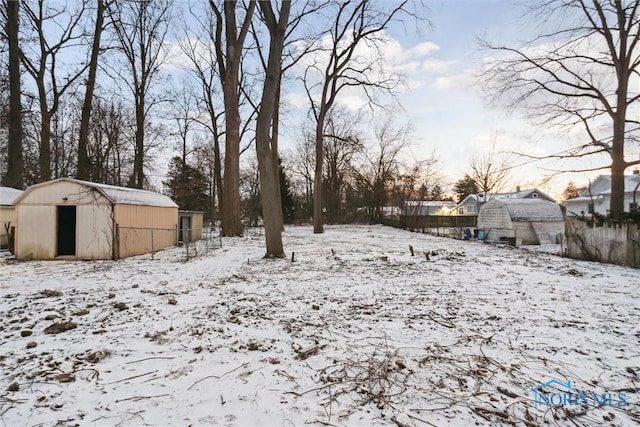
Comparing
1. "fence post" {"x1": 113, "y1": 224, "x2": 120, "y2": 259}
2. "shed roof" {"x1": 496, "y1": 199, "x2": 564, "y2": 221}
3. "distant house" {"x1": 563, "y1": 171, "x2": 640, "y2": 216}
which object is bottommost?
"fence post" {"x1": 113, "y1": 224, "x2": 120, "y2": 259}

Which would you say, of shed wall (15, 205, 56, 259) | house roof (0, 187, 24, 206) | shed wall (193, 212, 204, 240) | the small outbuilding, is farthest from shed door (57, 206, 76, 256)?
shed wall (193, 212, 204, 240)

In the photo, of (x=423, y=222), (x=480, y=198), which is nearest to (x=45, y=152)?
(x=423, y=222)

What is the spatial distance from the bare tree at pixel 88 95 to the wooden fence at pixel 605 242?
20896mm

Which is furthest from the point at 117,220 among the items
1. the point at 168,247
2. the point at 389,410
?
the point at 389,410

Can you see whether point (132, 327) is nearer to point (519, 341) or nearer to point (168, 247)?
point (519, 341)

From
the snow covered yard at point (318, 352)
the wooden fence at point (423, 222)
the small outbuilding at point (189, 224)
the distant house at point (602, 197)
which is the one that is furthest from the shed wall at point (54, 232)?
the distant house at point (602, 197)

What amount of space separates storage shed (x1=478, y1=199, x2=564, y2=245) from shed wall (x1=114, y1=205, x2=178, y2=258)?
19773 mm

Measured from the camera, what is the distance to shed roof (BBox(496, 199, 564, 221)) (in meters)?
20.3

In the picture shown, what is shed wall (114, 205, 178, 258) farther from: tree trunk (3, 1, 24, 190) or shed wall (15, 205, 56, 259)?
tree trunk (3, 1, 24, 190)

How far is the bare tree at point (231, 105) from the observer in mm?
12820

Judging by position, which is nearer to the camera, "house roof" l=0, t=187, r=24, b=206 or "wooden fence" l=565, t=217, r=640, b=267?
"wooden fence" l=565, t=217, r=640, b=267

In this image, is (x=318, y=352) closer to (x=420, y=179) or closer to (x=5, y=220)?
(x=5, y=220)

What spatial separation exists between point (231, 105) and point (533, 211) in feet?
67.2

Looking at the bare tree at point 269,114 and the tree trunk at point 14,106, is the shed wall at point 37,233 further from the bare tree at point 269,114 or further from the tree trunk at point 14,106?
the bare tree at point 269,114
